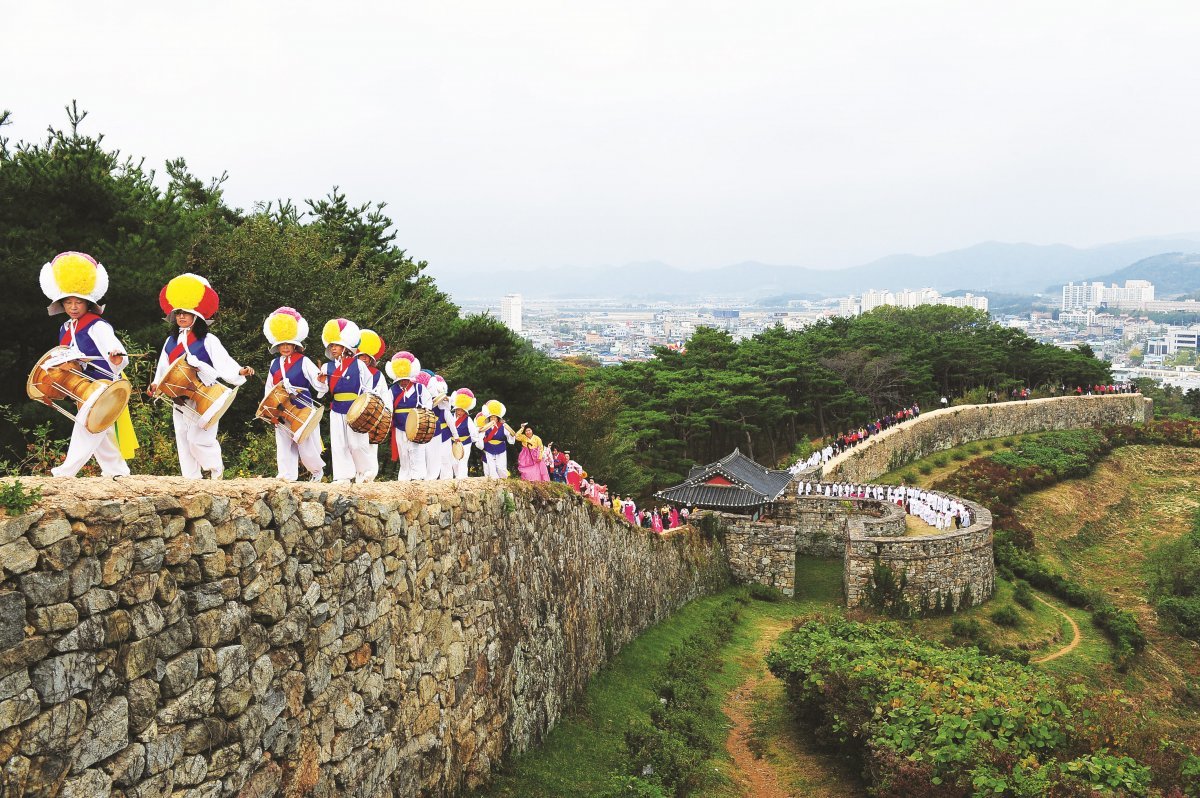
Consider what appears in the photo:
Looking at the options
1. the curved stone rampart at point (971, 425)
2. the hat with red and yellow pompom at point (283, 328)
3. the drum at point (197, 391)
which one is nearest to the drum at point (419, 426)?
the hat with red and yellow pompom at point (283, 328)

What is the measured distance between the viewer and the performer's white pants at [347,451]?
8.64m

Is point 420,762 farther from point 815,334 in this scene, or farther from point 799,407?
point 815,334

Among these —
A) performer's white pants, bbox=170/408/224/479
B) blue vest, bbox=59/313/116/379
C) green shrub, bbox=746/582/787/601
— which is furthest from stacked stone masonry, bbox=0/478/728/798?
green shrub, bbox=746/582/787/601

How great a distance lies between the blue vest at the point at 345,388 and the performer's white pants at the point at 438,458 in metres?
2.43

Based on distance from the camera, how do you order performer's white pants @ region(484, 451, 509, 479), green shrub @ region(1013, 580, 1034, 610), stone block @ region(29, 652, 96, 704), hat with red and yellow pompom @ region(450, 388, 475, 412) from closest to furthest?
1. stone block @ region(29, 652, 96, 704)
2. hat with red and yellow pompom @ region(450, 388, 475, 412)
3. performer's white pants @ region(484, 451, 509, 479)
4. green shrub @ region(1013, 580, 1034, 610)

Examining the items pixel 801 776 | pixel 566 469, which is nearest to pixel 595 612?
pixel 801 776

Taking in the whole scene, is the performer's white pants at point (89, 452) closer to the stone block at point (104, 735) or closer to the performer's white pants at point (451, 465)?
the stone block at point (104, 735)

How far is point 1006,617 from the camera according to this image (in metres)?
23.3

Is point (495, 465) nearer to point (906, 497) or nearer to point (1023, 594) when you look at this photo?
point (1023, 594)

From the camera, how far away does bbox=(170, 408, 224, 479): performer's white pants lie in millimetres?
7051

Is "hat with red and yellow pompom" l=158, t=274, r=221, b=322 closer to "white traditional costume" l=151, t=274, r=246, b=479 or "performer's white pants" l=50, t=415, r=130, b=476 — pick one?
"white traditional costume" l=151, t=274, r=246, b=479

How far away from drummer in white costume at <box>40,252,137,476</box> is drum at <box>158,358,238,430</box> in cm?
49

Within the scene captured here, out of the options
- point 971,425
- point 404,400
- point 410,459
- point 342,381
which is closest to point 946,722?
point 410,459

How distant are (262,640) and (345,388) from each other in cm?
355
